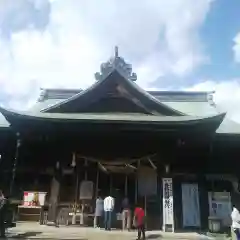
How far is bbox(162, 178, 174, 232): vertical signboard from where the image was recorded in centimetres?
1504

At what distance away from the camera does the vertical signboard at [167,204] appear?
49.3 ft

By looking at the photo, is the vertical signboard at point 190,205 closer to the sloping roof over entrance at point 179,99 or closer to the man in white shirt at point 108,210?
the man in white shirt at point 108,210

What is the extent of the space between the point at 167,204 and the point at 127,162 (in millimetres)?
2850

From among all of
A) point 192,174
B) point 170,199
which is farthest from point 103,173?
point 192,174

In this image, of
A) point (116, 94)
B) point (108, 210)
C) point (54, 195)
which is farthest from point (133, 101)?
point (54, 195)

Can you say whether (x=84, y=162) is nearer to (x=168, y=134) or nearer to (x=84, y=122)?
(x=84, y=122)

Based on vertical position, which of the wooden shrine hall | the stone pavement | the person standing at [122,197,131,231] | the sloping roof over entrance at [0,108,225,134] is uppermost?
the sloping roof over entrance at [0,108,225,134]

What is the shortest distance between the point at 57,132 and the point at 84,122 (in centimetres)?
160

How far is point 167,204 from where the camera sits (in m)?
15.4

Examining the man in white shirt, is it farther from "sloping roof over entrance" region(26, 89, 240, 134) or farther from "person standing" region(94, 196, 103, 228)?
"sloping roof over entrance" region(26, 89, 240, 134)

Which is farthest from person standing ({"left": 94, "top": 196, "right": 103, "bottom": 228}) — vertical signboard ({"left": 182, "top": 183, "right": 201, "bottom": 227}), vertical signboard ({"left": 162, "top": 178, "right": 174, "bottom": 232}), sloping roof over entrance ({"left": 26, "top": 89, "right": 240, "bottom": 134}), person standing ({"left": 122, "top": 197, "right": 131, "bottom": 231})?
sloping roof over entrance ({"left": 26, "top": 89, "right": 240, "bottom": 134})

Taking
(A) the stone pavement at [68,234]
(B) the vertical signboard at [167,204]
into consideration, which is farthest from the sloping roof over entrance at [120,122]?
(A) the stone pavement at [68,234]

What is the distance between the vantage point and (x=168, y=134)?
16000 mm

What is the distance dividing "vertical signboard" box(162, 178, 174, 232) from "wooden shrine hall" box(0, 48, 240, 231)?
5 cm
